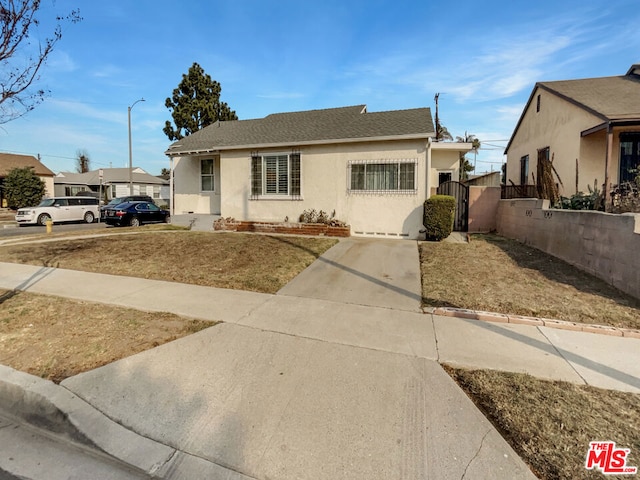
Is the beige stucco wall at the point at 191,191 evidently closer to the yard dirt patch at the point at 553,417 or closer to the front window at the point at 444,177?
the front window at the point at 444,177

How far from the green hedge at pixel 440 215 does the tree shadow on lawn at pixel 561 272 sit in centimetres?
153

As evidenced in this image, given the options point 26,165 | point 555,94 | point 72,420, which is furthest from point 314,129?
point 26,165

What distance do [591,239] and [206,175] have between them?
48.9 ft

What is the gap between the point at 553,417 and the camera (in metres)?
2.71

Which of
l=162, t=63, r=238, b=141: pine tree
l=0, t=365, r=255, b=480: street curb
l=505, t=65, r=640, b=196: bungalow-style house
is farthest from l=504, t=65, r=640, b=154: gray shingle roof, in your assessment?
l=162, t=63, r=238, b=141: pine tree

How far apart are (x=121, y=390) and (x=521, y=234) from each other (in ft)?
37.7

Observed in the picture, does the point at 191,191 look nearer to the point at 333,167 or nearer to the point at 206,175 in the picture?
the point at 206,175

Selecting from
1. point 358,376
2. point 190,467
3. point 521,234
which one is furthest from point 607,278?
point 190,467

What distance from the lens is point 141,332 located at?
169 inches

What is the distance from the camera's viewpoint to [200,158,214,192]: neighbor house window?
15898 mm

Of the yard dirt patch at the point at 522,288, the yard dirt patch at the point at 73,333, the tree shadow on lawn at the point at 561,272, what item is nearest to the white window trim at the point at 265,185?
the yard dirt patch at the point at 522,288

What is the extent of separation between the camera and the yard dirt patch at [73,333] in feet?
11.9

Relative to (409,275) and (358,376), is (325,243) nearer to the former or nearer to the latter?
(409,275)

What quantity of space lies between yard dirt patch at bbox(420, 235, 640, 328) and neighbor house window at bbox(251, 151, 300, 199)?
20.7ft
